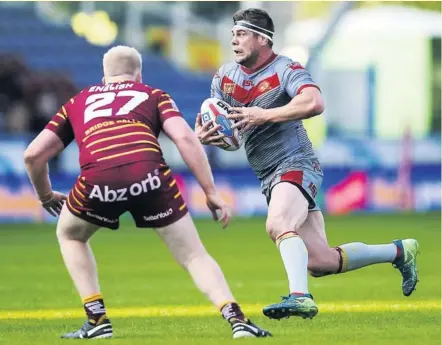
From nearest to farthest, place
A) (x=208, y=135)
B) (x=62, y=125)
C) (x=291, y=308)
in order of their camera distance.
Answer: (x=62, y=125) < (x=291, y=308) < (x=208, y=135)

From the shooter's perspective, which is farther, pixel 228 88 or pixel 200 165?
pixel 228 88

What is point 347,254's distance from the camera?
1034 centimetres

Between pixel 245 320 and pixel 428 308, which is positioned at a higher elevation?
pixel 245 320

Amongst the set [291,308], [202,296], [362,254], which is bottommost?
[202,296]

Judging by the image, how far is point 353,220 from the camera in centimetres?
2492

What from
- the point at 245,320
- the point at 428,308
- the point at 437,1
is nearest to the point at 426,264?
the point at 428,308

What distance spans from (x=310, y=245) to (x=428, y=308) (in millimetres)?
1341

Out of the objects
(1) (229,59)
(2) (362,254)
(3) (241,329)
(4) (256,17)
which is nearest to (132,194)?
(3) (241,329)

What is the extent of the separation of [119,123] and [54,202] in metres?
0.95

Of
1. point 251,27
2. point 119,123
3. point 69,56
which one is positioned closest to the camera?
point 119,123

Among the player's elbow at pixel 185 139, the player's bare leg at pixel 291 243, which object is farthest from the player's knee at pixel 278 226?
the player's elbow at pixel 185 139

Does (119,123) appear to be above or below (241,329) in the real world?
above

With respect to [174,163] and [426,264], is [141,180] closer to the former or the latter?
[426,264]

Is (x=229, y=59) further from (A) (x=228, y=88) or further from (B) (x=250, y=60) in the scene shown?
(B) (x=250, y=60)
